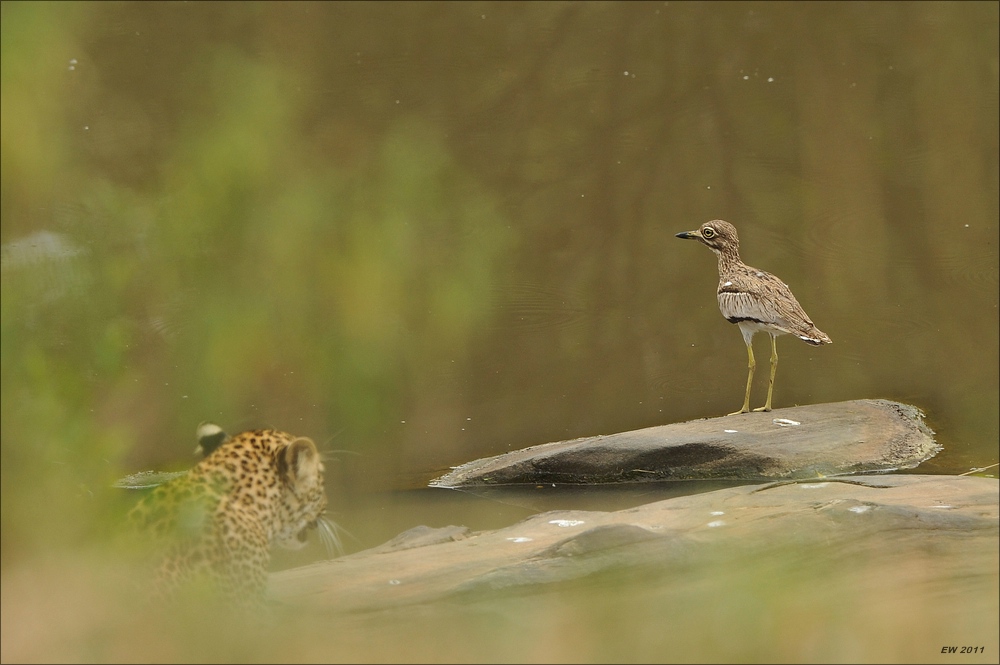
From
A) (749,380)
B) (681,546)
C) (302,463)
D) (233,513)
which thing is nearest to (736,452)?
(749,380)

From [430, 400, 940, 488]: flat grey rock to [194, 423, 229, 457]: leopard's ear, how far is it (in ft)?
7.59

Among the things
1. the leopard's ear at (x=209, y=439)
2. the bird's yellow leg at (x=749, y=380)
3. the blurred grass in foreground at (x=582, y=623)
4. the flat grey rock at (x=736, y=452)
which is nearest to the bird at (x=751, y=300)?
the bird's yellow leg at (x=749, y=380)

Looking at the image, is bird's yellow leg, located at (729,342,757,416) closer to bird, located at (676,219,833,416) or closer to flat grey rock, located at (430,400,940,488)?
bird, located at (676,219,833,416)

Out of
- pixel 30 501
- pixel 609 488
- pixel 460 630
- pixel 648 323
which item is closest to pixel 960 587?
pixel 460 630

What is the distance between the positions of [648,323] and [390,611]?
336 cm

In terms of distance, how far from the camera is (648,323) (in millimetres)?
5336

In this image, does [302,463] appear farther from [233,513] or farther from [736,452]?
[736,452]

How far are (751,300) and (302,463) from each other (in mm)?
2760

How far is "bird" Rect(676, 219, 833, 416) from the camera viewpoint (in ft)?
14.7

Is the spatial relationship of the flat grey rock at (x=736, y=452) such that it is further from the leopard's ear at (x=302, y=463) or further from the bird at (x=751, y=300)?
the leopard's ear at (x=302, y=463)

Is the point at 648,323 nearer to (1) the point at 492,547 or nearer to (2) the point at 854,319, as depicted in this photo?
(2) the point at 854,319

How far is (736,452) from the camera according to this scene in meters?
4.37

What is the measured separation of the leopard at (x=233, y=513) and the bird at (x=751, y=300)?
263cm

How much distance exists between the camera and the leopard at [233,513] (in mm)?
2119
